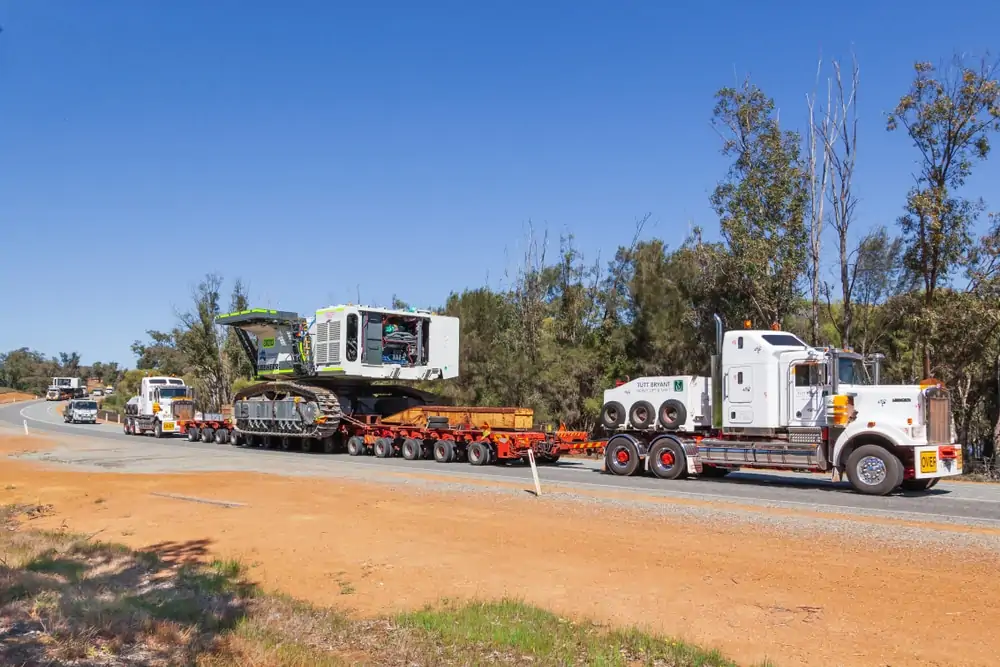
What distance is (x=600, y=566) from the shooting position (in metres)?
10.3

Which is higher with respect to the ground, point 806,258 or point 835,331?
point 806,258

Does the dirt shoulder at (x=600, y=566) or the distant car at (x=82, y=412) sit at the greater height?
the distant car at (x=82, y=412)

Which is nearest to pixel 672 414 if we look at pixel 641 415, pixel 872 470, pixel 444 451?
pixel 641 415

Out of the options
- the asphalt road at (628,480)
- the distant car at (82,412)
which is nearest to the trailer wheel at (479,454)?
the asphalt road at (628,480)

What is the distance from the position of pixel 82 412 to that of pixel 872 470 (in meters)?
58.2

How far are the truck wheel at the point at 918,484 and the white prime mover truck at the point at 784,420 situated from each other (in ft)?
0.07

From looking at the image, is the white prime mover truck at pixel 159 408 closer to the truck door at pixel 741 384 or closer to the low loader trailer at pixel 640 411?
the low loader trailer at pixel 640 411

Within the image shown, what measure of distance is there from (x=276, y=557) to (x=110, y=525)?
4360 millimetres

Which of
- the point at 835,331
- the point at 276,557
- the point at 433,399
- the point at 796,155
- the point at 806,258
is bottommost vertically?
the point at 276,557

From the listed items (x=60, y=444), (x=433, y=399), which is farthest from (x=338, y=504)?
(x=60, y=444)

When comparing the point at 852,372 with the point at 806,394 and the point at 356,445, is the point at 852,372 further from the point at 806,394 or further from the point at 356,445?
the point at 356,445

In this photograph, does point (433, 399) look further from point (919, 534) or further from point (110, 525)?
point (919, 534)

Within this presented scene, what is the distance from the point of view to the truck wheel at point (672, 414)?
66.4 ft

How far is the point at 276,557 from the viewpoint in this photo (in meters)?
11.1
